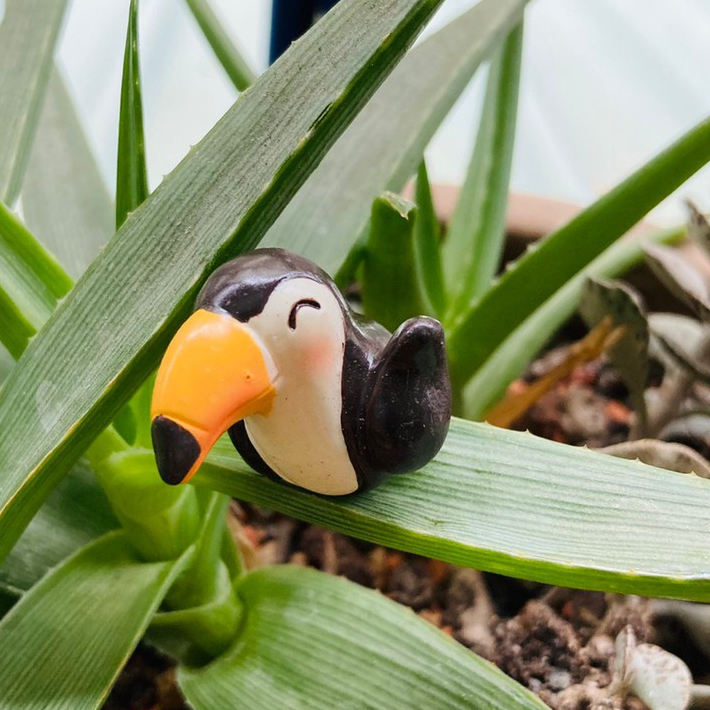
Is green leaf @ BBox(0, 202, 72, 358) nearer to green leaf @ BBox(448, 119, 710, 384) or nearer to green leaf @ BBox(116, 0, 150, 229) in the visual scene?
green leaf @ BBox(116, 0, 150, 229)

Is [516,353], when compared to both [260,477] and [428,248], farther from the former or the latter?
[260,477]

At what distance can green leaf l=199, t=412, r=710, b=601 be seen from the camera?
296 millimetres

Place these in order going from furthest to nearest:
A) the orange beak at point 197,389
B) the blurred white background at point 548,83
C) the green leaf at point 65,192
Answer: the blurred white background at point 548,83, the green leaf at point 65,192, the orange beak at point 197,389

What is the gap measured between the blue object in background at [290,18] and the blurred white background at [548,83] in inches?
7.2

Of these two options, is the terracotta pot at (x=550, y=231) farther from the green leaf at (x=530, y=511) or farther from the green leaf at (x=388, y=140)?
the green leaf at (x=530, y=511)

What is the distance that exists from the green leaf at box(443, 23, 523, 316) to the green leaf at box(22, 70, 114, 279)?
10.0 inches

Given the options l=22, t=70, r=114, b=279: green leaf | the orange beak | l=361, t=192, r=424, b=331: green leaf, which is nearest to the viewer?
the orange beak

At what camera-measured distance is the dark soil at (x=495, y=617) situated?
0.47m

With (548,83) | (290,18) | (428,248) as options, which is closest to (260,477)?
(428,248)

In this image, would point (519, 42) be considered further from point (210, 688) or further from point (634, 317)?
point (210, 688)

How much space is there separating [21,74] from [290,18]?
480mm

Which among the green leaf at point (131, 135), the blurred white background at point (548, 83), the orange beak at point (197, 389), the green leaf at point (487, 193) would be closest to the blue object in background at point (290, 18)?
the blurred white background at point (548, 83)

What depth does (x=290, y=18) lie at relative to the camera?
864 mm

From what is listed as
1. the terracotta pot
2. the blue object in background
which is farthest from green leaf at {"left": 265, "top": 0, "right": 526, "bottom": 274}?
the blue object in background
